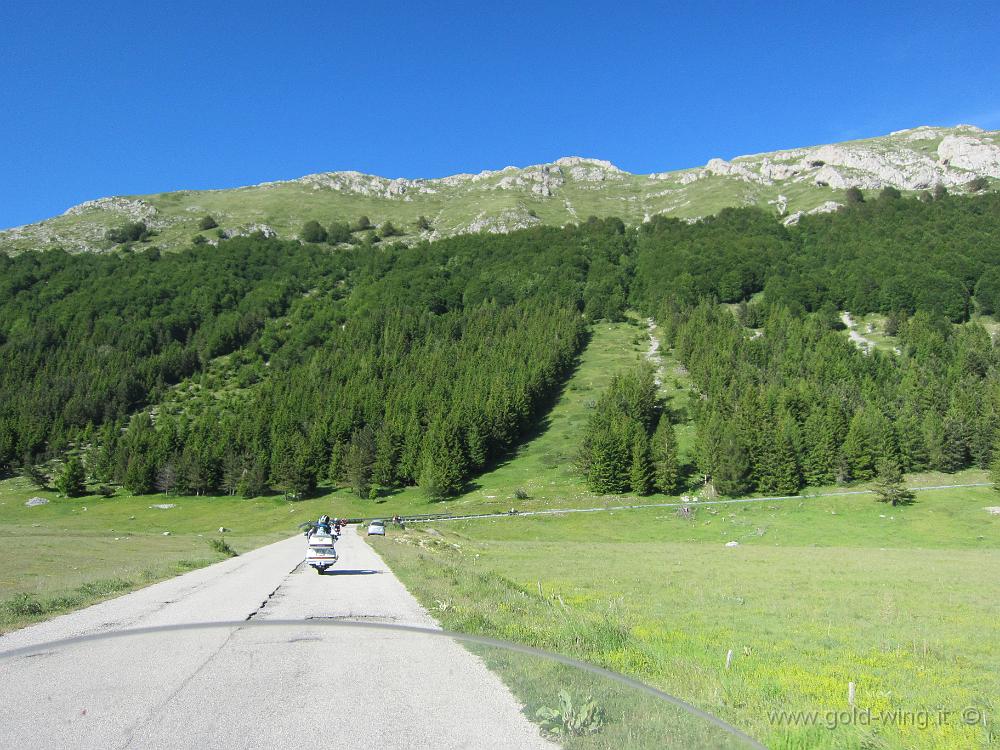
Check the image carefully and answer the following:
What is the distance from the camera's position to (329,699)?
7.50m

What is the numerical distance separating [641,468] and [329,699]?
80.0 meters

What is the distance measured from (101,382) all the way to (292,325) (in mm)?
61414

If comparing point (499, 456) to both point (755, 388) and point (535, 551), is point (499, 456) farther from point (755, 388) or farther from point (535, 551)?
point (535, 551)

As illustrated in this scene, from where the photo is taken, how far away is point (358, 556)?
34469mm

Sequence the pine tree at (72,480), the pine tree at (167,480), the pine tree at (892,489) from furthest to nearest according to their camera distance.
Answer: the pine tree at (167,480), the pine tree at (72,480), the pine tree at (892,489)

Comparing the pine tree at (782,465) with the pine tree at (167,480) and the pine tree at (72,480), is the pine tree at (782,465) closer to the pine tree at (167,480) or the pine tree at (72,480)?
the pine tree at (167,480)

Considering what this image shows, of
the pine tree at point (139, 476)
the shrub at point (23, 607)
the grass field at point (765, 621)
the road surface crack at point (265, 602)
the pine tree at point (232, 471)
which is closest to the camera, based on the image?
the grass field at point (765, 621)

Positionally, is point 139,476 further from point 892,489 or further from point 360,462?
point 892,489

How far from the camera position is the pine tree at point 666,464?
8112 centimetres

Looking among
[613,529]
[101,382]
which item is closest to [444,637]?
[613,529]

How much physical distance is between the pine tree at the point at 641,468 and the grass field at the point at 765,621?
34.2m

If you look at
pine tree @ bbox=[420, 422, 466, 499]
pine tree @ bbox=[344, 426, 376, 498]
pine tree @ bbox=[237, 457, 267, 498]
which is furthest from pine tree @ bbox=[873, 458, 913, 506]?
pine tree @ bbox=[237, 457, 267, 498]

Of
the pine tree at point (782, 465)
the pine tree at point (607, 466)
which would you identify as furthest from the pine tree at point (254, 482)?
the pine tree at point (782, 465)

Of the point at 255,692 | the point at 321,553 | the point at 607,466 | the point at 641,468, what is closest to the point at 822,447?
the point at 641,468
